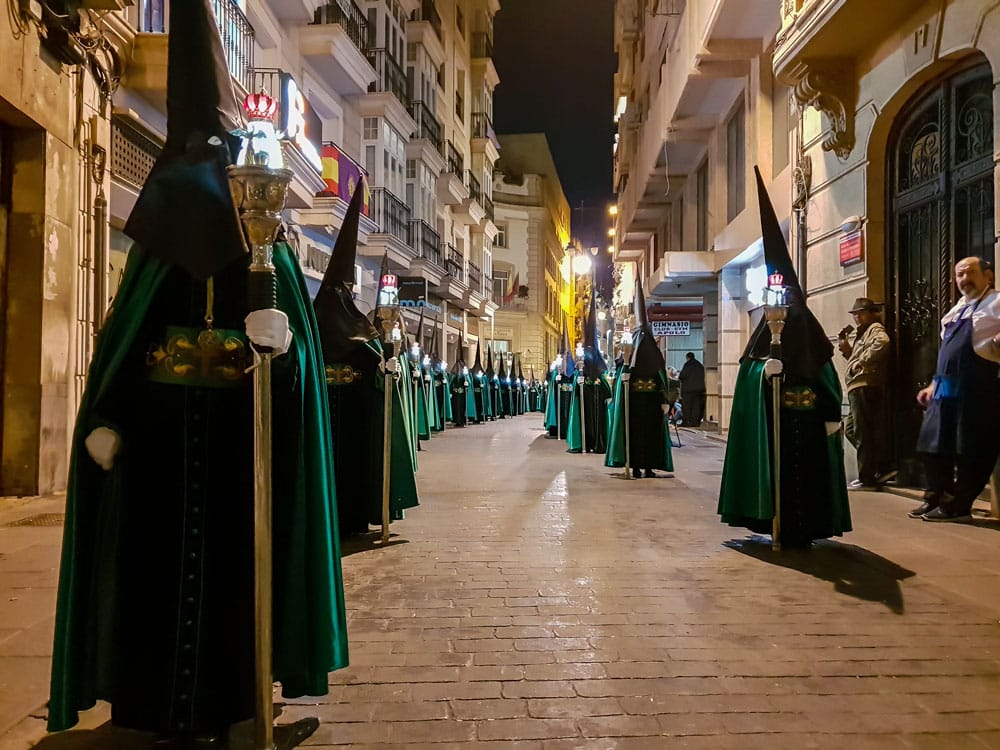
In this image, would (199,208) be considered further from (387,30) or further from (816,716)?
(387,30)

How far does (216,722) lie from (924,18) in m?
9.19

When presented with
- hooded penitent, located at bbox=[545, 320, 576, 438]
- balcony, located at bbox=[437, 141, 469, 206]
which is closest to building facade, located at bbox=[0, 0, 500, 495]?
balcony, located at bbox=[437, 141, 469, 206]

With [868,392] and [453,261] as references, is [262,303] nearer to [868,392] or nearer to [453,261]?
[868,392]

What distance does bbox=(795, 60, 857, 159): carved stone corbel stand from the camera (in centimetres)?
972

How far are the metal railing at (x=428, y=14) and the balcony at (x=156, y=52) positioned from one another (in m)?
19.0

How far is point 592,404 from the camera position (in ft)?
49.6

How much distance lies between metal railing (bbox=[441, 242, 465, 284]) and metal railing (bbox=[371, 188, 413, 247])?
5.92 metres

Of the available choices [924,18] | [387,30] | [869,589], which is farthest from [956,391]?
[387,30]

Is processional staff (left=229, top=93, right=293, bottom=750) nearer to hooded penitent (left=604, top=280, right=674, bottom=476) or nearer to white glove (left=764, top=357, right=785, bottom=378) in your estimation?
white glove (left=764, top=357, right=785, bottom=378)

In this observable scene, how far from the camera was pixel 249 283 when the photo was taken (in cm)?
258

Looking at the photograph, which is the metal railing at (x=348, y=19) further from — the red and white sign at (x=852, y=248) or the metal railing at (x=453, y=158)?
the red and white sign at (x=852, y=248)

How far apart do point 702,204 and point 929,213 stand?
14270mm

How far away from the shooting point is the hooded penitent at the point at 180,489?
8.51 ft

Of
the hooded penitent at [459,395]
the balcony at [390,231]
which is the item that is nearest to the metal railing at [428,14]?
the balcony at [390,231]
